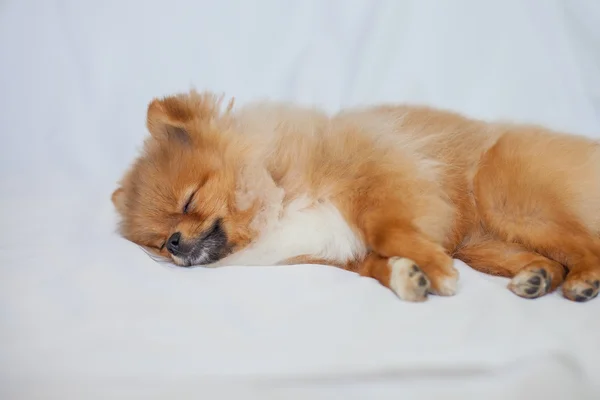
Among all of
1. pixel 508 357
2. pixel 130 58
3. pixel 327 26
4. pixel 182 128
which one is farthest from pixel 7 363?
pixel 327 26

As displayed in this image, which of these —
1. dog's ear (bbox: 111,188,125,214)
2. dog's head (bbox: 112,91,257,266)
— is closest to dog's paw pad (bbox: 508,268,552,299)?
dog's head (bbox: 112,91,257,266)

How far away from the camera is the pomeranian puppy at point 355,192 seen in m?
2.91

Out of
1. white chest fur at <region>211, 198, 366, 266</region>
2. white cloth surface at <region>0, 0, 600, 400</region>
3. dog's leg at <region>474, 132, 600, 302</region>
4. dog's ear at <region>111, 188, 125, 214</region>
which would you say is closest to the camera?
white cloth surface at <region>0, 0, 600, 400</region>

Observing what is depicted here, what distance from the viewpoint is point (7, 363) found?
6.88 feet

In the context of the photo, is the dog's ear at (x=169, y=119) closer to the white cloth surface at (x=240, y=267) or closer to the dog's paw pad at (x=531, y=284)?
the white cloth surface at (x=240, y=267)

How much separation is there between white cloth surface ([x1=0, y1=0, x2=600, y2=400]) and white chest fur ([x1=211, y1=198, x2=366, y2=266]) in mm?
209

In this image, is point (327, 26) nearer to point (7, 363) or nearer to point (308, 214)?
point (308, 214)

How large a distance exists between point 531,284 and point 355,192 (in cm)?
92

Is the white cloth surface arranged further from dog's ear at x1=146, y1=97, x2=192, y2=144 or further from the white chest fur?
dog's ear at x1=146, y1=97, x2=192, y2=144

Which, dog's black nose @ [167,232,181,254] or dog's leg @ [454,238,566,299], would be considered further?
dog's black nose @ [167,232,181,254]

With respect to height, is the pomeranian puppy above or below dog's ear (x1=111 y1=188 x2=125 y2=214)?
above

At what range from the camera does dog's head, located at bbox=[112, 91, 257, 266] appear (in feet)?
9.77

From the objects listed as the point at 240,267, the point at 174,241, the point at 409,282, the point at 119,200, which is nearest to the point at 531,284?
the point at 409,282

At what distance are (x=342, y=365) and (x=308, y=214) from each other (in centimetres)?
111
